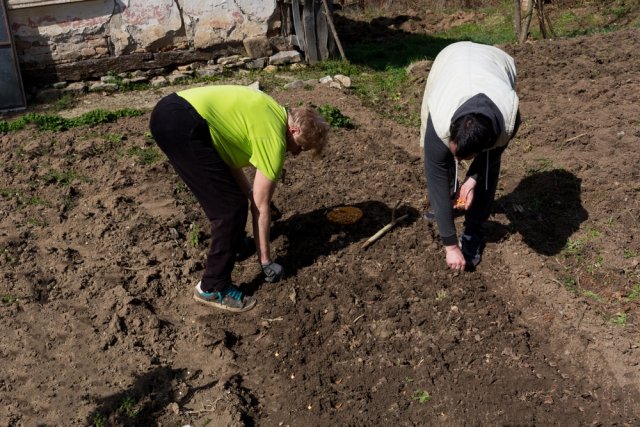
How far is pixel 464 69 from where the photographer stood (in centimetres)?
395

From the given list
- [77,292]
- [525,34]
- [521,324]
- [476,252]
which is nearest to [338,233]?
[476,252]

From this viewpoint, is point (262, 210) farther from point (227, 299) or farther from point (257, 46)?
point (257, 46)

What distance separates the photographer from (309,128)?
3.99 meters

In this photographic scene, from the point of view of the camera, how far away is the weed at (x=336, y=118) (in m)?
7.25

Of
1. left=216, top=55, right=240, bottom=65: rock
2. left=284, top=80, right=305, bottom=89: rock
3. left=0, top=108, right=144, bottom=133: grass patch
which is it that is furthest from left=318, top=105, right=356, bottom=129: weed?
left=216, top=55, right=240, bottom=65: rock

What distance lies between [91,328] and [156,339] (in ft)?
1.45

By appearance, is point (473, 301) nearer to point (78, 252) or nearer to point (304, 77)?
point (78, 252)

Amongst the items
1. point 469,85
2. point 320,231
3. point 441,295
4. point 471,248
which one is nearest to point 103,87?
point 320,231

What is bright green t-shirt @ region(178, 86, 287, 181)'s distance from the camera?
393cm

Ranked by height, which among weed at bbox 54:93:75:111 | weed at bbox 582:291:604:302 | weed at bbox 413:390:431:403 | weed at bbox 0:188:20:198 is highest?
weed at bbox 0:188:20:198

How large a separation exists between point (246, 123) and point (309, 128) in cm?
38

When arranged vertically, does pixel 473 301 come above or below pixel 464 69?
below

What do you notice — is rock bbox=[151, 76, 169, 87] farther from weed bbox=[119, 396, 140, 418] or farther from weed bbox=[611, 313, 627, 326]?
weed bbox=[611, 313, 627, 326]

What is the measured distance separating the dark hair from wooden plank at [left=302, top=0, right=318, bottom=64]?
713 cm
